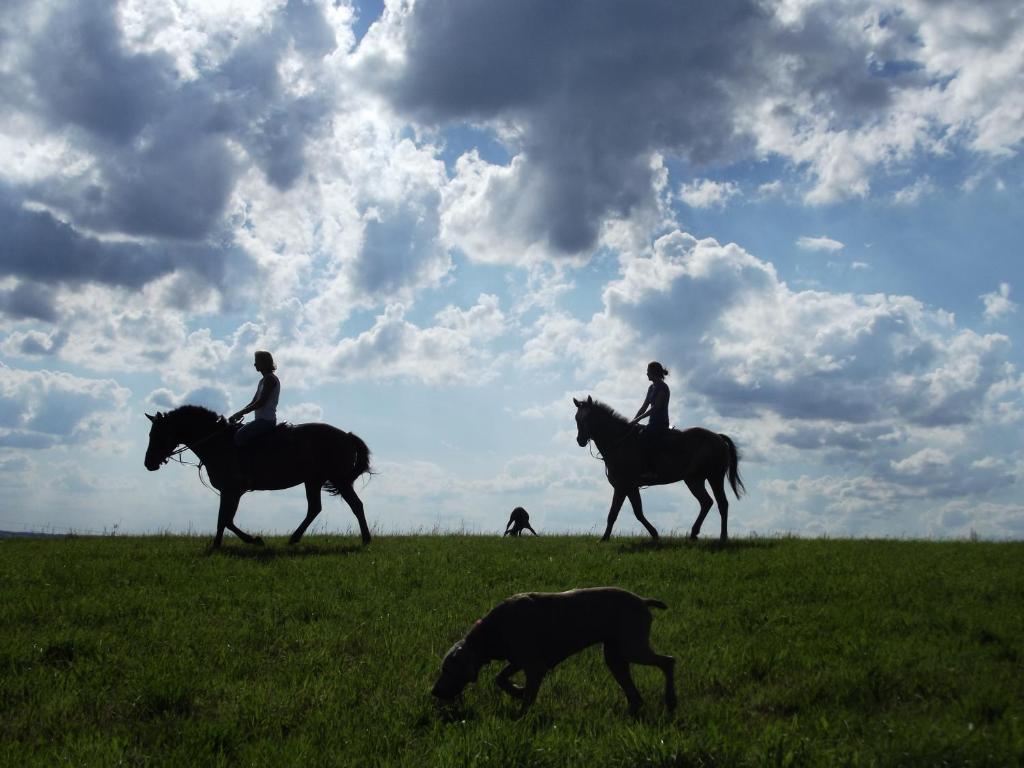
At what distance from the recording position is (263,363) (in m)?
16.5

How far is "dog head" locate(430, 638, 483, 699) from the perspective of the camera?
6.44 m

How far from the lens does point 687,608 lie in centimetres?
1016

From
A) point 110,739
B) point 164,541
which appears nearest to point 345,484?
point 164,541

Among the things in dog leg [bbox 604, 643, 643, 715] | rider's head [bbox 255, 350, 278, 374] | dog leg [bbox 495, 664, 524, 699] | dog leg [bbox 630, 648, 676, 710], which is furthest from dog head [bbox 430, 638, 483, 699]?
rider's head [bbox 255, 350, 278, 374]

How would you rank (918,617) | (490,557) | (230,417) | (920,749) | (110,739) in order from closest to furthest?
(920,749), (110,739), (918,617), (490,557), (230,417)

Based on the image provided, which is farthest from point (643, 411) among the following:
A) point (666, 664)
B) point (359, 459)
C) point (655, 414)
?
point (666, 664)

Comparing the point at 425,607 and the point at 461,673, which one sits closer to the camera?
the point at 461,673

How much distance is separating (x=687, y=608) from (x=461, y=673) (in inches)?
179

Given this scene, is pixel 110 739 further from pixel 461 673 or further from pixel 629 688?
pixel 629 688

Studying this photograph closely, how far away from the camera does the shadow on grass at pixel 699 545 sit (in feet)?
49.1

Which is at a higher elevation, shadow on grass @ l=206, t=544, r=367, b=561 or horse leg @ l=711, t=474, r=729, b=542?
horse leg @ l=711, t=474, r=729, b=542

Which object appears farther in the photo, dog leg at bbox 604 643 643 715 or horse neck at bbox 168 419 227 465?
horse neck at bbox 168 419 227 465

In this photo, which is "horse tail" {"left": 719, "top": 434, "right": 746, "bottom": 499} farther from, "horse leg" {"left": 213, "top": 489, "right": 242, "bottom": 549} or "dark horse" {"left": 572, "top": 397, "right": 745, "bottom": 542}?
"horse leg" {"left": 213, "top": 489, "right": 242, "bottom": 549}

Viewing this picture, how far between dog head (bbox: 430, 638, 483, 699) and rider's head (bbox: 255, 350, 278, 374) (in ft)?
36.6
